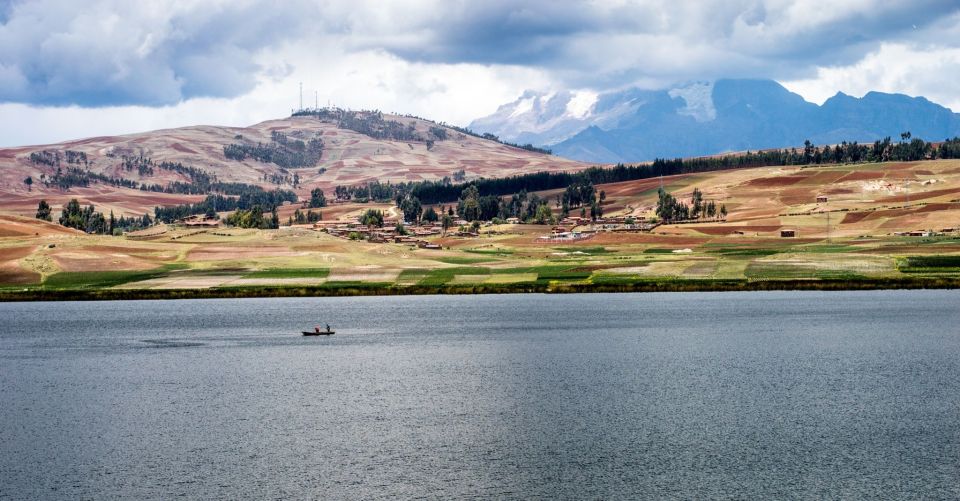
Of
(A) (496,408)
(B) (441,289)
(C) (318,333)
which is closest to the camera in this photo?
(A) (496,408)

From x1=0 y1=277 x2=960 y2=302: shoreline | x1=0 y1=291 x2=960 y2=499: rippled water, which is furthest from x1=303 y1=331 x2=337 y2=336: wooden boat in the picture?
x1=0 y1=277 x2=960 y2=302: shoreline

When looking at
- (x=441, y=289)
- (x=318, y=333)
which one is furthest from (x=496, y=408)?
(x=441, y=289)

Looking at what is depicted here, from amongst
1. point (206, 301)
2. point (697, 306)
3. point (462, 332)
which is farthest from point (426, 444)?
point (206, 301)

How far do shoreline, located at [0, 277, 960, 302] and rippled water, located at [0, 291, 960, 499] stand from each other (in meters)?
25.4

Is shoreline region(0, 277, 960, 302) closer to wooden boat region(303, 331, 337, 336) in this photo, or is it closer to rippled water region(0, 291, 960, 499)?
rippled water region(0, 291, 960, 499)

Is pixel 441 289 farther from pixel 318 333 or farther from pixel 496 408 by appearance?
pixel 496 408

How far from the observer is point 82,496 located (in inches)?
2074

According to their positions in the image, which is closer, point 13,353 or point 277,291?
point 13,353

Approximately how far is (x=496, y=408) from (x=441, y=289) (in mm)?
97442

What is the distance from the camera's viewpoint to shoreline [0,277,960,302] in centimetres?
16200

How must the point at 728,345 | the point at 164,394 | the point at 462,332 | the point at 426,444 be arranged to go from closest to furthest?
the point at 426,444 → the point at 164,394 → the point at 728,345 → the point at 462,332

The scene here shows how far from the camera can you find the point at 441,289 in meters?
172

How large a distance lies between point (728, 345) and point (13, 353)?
234 ft

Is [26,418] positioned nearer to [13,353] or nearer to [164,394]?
[164,394]
